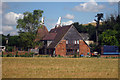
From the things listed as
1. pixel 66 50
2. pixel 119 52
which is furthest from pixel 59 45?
pixel 119 52

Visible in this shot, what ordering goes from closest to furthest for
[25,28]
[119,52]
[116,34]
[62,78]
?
[62,78], [119,52], [25,28], [116,34]

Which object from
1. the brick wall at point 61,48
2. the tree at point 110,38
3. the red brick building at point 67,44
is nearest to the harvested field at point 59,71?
the brick wall at point 61,48

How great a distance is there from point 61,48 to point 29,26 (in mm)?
13520

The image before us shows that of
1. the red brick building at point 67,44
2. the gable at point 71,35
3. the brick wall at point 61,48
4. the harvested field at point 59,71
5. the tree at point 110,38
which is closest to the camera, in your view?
the harvested field at point 59,71

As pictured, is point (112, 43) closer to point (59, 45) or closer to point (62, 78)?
point (59, 45)

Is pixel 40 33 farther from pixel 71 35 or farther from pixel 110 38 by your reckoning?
pixel 110 38

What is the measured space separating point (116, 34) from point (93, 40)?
3995 centimetres

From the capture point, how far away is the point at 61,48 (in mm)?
72625

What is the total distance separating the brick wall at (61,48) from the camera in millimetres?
72125

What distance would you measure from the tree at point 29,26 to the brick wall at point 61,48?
365 inches

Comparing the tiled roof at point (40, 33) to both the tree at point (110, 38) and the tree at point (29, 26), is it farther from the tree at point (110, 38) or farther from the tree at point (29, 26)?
the tree at point (110, 38)

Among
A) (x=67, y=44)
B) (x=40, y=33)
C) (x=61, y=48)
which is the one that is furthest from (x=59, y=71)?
(x=40, y=33)

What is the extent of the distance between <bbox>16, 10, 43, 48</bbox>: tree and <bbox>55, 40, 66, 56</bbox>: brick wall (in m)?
9.26

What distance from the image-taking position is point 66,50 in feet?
242
